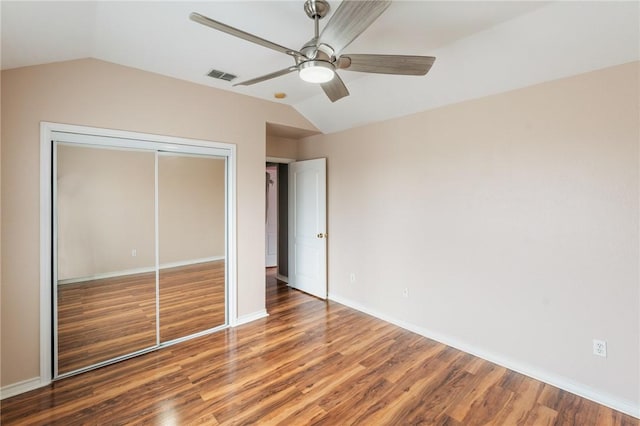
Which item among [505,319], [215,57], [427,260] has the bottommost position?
[505,319]

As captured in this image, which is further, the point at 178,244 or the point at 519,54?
the point at 178,244

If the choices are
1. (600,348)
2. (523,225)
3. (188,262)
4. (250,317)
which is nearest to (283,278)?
(250,317)

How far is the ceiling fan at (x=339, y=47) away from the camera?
145 cm

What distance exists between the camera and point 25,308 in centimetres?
240

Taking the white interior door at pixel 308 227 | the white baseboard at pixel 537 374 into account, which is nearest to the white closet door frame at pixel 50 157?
the white interior door at pixel 308 227

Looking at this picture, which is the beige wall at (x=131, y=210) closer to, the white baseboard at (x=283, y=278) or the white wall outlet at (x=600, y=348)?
the white baseboard at (x=283, y=278)

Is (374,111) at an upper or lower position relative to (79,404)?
upper

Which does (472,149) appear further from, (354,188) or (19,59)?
(19,59)

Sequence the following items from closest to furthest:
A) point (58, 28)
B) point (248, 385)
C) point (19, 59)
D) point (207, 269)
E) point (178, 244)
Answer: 1. point (58, 28)
2. point (19, 59)
3. point (248, 385)
4. point (178, 244)
5. point (207, 269)

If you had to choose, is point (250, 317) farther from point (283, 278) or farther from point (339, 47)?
point (339, 47)

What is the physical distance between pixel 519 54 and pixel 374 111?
160cm

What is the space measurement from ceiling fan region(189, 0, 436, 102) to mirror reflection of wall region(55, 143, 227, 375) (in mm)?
2052

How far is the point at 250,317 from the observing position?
12.4 ft

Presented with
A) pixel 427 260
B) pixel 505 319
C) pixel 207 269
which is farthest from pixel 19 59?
pixel 505 319
